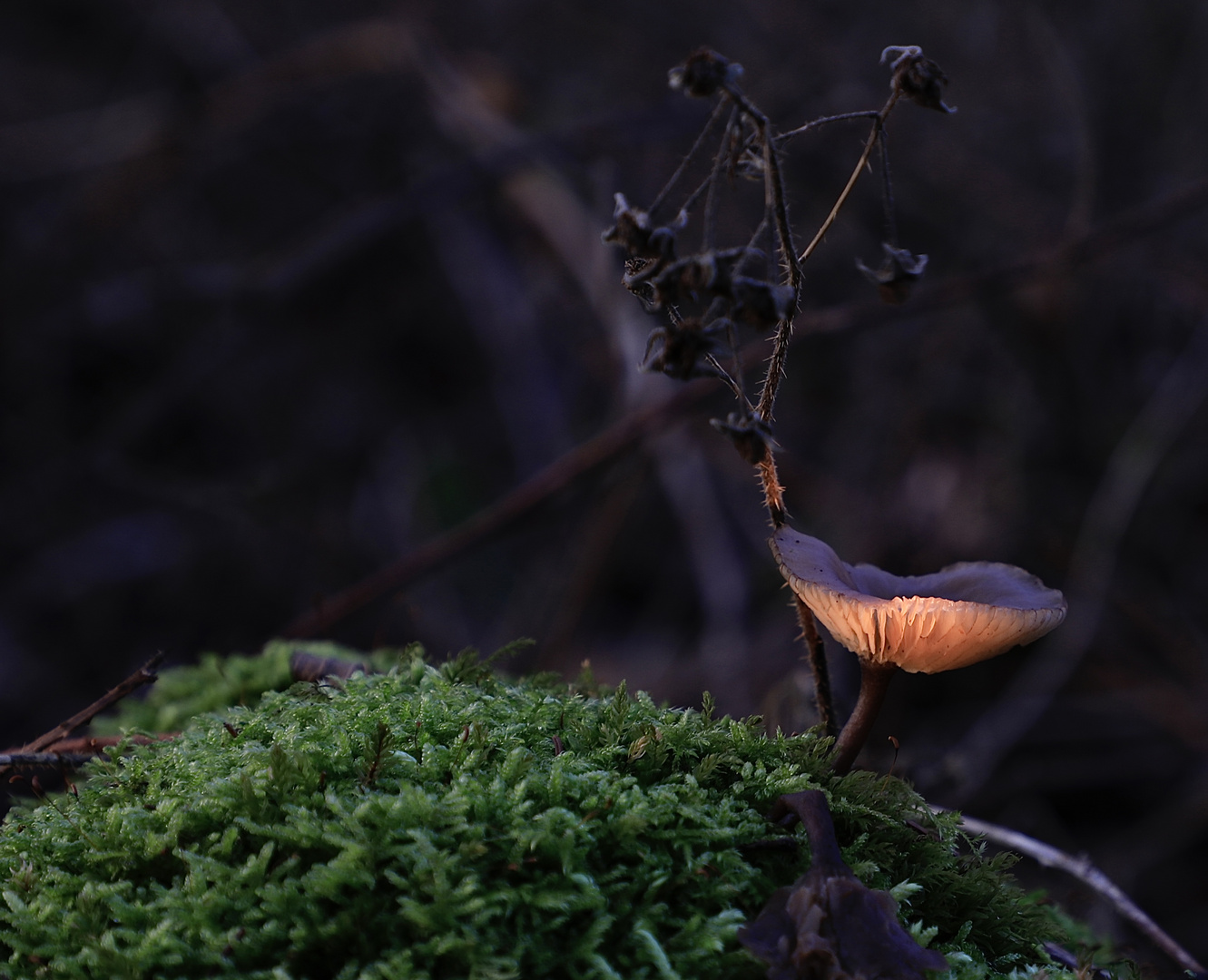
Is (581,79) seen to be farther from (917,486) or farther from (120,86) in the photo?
(917,486)

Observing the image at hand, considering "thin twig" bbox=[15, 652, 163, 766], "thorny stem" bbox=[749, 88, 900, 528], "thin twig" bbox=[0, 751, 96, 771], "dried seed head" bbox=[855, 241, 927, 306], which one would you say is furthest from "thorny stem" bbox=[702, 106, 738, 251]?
"thin twig" bbox=[0, 751, 96, 771]

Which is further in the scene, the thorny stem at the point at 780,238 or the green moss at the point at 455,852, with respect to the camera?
the thorny stem at the point at 780,238

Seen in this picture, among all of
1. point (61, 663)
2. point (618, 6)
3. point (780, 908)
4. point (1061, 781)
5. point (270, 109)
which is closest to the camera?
point (780, 908)

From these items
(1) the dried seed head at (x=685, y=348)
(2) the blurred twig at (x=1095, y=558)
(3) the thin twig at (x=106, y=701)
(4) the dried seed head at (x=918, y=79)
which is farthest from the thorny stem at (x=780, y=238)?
(2) the blurred twig at (x=1095, y=558)

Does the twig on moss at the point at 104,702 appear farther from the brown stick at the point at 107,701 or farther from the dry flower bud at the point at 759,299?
the dry flower bud at the point at 759,299

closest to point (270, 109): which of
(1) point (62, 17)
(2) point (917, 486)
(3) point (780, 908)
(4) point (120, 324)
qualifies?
(4) point (120, 324)

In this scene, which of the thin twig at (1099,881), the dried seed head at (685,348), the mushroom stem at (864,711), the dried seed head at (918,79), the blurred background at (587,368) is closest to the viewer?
the dried seed head at (685,348)

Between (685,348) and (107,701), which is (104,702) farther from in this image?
(685,348)
